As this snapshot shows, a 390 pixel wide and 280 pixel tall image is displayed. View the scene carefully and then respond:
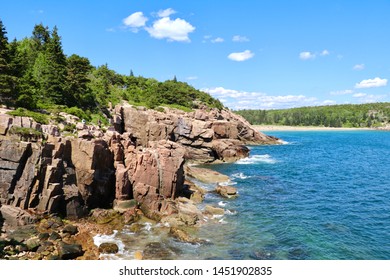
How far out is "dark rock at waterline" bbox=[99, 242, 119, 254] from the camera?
2869 cm

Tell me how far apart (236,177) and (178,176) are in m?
22.1

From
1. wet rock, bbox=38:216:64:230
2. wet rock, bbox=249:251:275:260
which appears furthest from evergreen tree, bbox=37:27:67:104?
wet rock, bbox=249:251:275:260

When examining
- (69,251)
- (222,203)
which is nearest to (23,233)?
(69,251)

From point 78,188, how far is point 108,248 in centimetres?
1145

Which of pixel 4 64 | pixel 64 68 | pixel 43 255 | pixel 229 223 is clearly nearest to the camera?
pixel 43 255

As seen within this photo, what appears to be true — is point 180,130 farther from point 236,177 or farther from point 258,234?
point 258,234

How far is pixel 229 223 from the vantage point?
3753 centimetres

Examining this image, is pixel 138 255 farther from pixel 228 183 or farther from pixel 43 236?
pixel 228 183

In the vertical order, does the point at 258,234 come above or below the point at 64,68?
below

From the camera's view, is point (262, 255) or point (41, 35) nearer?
point (262, 255)

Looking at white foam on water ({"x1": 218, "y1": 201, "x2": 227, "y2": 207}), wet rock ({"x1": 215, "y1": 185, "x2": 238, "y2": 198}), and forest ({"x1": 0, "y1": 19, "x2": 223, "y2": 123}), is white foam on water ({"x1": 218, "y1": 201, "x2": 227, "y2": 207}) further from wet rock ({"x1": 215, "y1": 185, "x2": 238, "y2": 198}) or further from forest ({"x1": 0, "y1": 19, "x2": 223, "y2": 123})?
forest ({"x1": 0, "y1": 19, "x2": 223, "y2": 123})

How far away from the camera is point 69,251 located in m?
27.1
